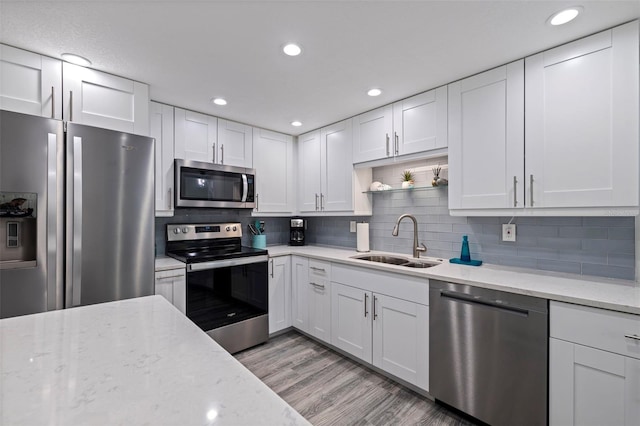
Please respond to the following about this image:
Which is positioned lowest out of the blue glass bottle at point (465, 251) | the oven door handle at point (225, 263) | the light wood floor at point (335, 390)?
the light wood floor at point (335, 390)

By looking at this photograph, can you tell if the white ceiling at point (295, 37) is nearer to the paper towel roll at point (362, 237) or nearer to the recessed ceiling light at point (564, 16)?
the recessed ceiling light at point (564, 16)

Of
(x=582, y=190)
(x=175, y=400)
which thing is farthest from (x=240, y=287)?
(x=582, y=190)

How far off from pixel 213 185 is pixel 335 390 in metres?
2.05

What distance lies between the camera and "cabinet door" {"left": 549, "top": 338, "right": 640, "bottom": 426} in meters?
1.29

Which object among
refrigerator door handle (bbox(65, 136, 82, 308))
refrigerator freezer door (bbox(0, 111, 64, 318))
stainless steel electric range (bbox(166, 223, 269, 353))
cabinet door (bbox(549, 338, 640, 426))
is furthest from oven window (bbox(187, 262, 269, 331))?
cabinet door (bbox(549, 338, 640, 426))

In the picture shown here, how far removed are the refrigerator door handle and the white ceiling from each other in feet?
1.98

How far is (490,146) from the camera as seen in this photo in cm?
197

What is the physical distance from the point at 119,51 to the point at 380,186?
2259mm

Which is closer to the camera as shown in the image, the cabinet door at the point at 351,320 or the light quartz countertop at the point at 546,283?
the light quartz countertop at the point at 546,283

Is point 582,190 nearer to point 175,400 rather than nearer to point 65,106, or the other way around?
point 175,400

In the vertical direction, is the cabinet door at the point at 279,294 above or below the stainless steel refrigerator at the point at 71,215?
below

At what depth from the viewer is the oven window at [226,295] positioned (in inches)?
94.7

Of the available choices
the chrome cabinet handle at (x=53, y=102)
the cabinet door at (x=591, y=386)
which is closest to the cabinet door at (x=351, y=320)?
the cabinet door at (x=591, y=386)

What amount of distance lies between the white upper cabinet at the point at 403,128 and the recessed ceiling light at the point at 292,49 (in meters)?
1.09
